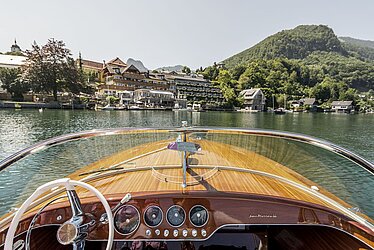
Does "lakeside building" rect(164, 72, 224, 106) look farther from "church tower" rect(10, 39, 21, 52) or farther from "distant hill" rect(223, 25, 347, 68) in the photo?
"distant hill" rect(223, 25, 347, 68)

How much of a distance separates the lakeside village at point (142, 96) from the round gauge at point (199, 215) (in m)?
58.7

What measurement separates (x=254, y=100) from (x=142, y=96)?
41.3 m

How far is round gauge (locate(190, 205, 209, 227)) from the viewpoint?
164 cm

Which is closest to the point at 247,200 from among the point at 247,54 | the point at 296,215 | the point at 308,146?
the point at 296,215

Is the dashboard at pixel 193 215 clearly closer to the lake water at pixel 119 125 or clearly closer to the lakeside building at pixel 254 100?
the lake water at pixel 119 125

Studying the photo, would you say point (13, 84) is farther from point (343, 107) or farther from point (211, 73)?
point (343, 107)

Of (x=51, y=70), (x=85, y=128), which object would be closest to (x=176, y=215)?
(x=85, y=128)

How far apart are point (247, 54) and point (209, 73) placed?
8997cm

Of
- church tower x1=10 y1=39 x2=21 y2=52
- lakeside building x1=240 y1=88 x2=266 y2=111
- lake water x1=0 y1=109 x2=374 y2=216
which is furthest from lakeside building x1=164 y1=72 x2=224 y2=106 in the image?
church tower x1=10 y1=39 x2=21 y2=52

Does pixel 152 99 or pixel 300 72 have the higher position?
pixel 300 72

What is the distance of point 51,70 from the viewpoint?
2261 inches

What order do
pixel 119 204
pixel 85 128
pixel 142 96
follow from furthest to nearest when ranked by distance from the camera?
pixel 142 96 < pixel 85 128 < pixel 119 204

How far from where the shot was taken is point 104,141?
2629mm

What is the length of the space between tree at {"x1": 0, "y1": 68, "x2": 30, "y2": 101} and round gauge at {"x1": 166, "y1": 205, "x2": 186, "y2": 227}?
66.4 meters
